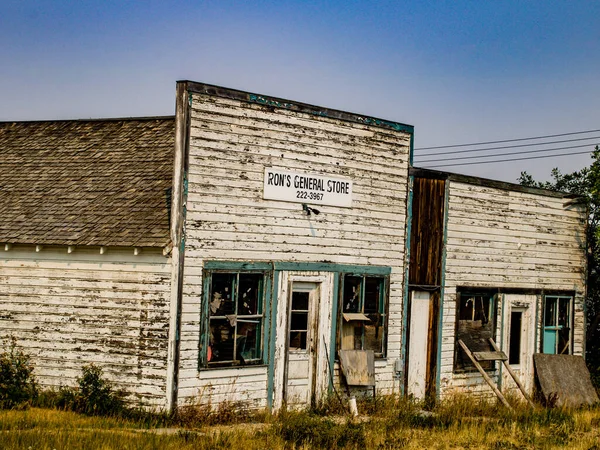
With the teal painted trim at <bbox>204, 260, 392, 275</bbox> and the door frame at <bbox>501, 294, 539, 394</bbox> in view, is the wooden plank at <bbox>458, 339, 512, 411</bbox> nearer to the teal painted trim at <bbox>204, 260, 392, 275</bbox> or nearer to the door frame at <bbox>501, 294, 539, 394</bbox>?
the door frame at <bbox>501, 294, 539, 394</bbox>

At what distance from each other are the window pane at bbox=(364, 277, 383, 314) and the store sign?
5.23 feet

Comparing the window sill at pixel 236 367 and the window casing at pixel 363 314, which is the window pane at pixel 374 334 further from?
the window sill at pixel 236 367

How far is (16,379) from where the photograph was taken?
13500mm

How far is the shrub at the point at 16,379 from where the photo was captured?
13.1 metres

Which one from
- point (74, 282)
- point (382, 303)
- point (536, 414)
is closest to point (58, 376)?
point (74, 282)

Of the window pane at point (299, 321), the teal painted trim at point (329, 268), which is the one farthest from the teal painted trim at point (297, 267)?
the window pane at point (299, 321)

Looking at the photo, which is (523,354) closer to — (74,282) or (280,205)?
(280,205)

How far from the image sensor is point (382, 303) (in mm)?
16031

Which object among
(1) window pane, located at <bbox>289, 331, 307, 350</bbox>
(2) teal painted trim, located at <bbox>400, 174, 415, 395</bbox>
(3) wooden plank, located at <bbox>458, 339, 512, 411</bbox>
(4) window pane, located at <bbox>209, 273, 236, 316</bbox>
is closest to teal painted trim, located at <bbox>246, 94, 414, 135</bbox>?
(2) teal painted trim, located at <bbox>400, 174, 415, 395</bbox>

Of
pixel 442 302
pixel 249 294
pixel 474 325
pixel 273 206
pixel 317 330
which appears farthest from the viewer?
pixel 474 325

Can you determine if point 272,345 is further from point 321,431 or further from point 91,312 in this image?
point 91,312

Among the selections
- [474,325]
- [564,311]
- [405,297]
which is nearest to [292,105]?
[405,297]

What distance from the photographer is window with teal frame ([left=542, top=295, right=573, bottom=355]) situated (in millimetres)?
19734

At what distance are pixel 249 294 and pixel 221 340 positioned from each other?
908 mm
